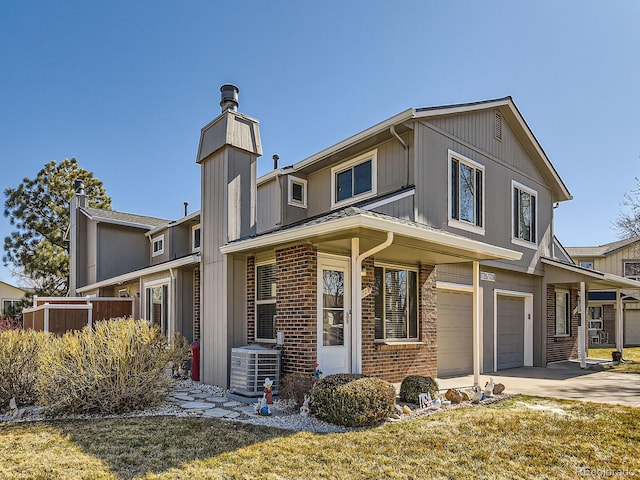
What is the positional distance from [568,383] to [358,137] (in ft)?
24.2

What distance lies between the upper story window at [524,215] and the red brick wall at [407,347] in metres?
4.62

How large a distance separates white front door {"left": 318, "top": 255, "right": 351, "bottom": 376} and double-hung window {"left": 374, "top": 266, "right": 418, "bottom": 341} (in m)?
1.11

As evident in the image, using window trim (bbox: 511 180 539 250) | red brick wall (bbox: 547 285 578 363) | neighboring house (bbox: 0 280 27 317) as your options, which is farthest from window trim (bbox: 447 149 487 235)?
neighboring house (bbox: 0 280 27 317)

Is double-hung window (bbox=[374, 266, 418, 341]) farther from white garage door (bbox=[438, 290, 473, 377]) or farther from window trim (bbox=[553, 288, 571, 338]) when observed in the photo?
window trim (bbox=[553, 288, 571, 338])

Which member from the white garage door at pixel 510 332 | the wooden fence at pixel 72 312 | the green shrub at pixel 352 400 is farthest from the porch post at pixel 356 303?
the wooden fence at pixel 72 312

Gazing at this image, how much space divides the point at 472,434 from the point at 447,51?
9151mm

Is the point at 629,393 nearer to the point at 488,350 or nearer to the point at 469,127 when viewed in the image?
the point at 488,350

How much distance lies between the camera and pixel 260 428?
5.96 m

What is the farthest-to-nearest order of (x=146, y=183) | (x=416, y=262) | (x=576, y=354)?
(x=146, y=183) → (x=576, y=354) → (x=416, y=262)

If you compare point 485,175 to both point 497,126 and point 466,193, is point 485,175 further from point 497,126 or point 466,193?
point 497,126

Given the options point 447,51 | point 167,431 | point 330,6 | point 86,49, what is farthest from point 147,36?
point 167,431

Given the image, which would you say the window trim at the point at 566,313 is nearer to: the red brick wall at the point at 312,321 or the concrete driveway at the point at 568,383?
the concrete driveway at the point at 568,383

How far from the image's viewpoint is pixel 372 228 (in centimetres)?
647

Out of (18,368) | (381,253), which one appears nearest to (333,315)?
(381,253)
